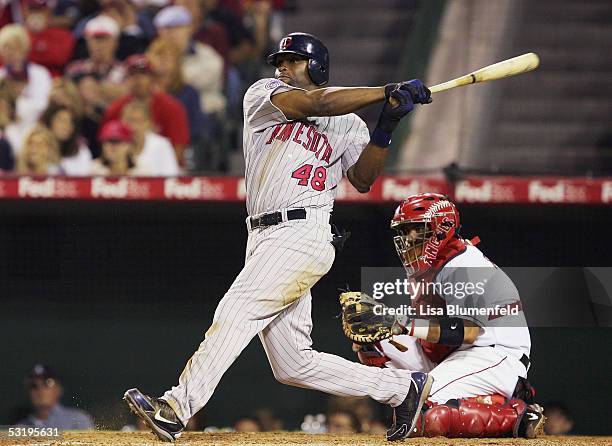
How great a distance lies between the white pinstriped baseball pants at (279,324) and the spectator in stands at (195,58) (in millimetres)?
2552

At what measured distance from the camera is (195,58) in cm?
612

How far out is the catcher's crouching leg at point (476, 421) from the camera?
3881 millimetres

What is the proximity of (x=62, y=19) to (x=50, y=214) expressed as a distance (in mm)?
1544

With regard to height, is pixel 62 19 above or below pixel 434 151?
above

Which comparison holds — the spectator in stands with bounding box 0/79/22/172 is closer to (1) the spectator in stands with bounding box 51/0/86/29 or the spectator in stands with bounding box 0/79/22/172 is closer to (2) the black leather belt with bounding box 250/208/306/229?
(1) the spectator in stands with bounding box 51/0/86/29

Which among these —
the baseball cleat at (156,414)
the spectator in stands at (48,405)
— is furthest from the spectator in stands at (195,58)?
the baseball cleat at (156,414)

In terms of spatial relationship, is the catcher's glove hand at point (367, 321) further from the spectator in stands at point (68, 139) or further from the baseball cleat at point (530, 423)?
the spectator in stands at point (68, 139)

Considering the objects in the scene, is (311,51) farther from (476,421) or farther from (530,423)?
(530,423)

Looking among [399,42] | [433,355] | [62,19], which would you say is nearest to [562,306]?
[433,355]

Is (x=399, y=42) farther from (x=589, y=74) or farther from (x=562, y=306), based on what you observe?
(x=562, y=306)

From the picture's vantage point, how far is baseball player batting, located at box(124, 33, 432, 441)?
3.30 m

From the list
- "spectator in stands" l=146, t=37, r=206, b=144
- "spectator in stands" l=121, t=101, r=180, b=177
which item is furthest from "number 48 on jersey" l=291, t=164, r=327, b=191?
"spectator in stands" l=146, t=37, r=206, b=144

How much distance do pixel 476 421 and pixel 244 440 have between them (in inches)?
36.4

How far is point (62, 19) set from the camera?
6.55m
